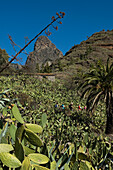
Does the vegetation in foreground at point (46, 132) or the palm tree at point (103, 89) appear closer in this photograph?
the vegetation in foreground at point (46, 132)

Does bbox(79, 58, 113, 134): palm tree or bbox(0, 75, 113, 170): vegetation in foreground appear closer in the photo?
bbox(0, 75, 113, 170): vegetation in foreground

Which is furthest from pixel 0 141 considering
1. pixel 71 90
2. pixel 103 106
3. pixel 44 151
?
pixel 71 90

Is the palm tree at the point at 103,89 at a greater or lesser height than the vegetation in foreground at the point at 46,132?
greater

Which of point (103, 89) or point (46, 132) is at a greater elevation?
point (103, 89)

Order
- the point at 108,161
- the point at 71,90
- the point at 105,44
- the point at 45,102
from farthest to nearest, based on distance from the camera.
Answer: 1. the point at 105,44
2. the point at 71,90
3. the point at 45,102
4. the point at 108,161

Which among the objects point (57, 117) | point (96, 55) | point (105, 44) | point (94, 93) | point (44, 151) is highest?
point (105, 44)

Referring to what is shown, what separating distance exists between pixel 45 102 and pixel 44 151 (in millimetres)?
10545

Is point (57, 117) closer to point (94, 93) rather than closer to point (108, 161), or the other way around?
point (94, 93)

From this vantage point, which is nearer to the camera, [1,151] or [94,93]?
[1,151]

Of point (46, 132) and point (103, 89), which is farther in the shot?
point (103, 89)

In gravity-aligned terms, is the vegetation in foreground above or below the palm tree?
below

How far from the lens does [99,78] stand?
28.9 feet

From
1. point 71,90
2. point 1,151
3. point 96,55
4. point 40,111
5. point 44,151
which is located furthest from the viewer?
point 96,55

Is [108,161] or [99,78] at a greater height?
[99,78]
